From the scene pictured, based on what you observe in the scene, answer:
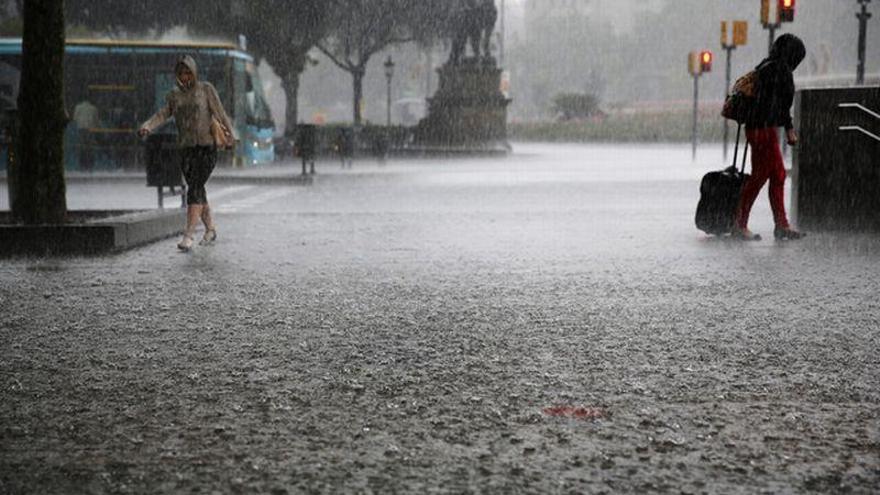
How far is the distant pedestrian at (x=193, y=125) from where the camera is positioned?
419 inches

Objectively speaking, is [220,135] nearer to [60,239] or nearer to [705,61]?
[60,239]

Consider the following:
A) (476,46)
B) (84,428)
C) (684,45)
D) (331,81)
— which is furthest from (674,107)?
(84,428)

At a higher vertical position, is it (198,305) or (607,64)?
(607,64)

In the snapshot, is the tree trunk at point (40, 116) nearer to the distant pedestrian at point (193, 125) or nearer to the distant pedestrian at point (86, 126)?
the distant pedestrian at point (193, 125)

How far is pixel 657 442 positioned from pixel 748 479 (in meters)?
0.47

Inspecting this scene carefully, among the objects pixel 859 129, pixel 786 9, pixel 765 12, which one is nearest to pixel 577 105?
pixel 765 12

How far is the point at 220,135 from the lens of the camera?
35.4ft

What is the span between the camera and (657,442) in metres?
4.01

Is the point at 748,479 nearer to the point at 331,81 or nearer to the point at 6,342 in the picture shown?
the point at 6,342

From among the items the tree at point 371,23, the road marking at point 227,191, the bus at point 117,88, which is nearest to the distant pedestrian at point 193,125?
→ the road marking at point 227,191

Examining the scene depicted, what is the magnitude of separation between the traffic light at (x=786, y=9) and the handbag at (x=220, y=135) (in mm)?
16193

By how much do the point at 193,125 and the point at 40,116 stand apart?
1521 millimetres

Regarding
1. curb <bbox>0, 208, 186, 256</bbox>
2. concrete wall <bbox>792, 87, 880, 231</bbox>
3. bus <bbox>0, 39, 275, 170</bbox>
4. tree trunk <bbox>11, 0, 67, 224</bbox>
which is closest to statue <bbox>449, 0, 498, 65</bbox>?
bus <bbox>0, 39, 275, 170</bbox>

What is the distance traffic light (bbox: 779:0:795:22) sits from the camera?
78.0ft
